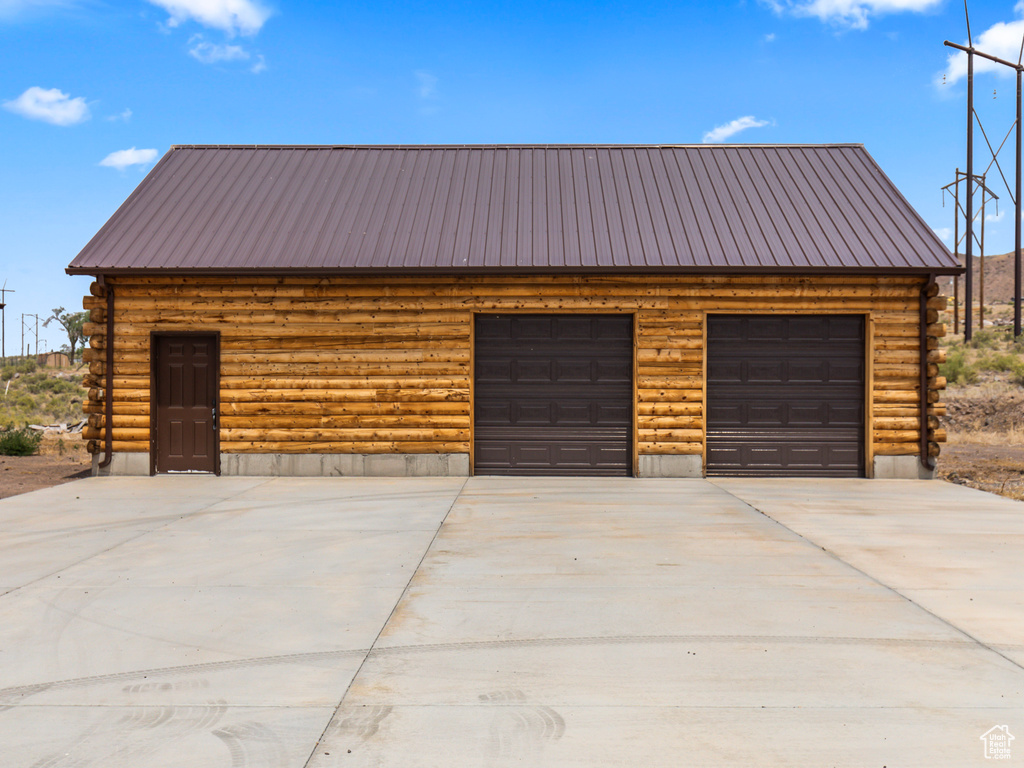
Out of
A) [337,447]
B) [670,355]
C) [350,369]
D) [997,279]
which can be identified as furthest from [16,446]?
[997,279]

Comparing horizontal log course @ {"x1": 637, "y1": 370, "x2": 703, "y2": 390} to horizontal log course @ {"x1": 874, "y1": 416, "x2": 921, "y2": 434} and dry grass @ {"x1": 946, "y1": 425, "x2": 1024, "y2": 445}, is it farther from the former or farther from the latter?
dry grass @ {"x1": 946, "y1": 425, "x2": 1024, "y2": 445}

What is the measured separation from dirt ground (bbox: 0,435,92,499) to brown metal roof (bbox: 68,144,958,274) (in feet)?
12.2

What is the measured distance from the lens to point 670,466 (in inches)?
527

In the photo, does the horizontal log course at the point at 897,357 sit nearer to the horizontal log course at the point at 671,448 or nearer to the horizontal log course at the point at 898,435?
the horizontal log course at the point at 898,435

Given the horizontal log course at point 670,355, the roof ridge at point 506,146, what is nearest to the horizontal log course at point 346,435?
the horizontal log course at point 670,355

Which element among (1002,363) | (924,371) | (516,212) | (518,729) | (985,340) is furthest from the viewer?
(985,340)

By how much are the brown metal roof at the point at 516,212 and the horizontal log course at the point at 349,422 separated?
8.47 ft

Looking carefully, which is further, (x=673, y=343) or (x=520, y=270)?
(x=673, y=343)

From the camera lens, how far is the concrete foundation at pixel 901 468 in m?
13.4

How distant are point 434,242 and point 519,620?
9.16m

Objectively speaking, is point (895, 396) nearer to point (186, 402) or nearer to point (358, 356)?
point (358, 356)

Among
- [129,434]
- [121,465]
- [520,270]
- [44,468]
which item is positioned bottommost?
[44,468]

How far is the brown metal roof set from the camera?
13227 mm

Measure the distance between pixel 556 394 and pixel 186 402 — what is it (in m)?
6.58
